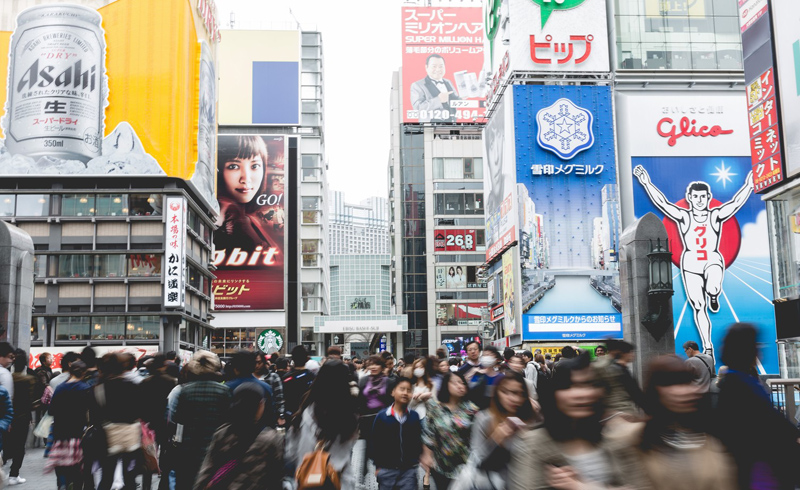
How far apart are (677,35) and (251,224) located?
A: 118 ft

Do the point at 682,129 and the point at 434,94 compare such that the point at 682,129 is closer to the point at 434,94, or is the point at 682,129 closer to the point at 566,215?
the point at 566,215

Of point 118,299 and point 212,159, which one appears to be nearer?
point 118,299

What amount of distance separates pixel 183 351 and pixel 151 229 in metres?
6.98

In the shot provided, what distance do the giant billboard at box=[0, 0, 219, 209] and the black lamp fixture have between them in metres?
30.5

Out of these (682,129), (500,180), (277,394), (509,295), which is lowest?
(277,394)

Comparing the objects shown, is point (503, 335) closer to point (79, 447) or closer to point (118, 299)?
point (118, 299)

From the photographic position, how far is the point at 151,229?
141ft

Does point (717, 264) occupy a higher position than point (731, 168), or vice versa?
point (731, 168)

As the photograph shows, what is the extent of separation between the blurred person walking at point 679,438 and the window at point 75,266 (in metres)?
42.4

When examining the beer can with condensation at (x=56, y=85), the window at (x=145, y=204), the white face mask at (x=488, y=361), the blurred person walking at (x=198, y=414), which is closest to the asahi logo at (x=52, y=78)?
the beer can with condensation at (x=56, y=85)

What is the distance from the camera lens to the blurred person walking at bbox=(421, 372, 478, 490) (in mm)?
6711

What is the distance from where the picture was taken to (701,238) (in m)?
45.2

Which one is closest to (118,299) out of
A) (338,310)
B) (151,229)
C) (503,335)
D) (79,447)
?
(151,229)

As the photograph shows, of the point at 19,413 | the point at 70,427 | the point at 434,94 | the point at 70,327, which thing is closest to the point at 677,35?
the point at 434,94
